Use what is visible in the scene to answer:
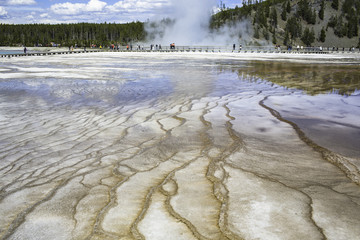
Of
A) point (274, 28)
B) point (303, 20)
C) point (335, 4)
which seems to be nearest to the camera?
point (274, 28)

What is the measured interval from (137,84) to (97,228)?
1070 centimetres

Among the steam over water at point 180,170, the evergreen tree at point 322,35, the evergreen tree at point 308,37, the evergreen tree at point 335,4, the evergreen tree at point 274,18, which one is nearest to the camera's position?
the steam over water at point 180,170

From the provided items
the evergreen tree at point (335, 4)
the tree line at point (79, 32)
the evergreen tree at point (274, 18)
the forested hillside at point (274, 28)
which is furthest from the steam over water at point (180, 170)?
the evergreen tree at point (335, 4)

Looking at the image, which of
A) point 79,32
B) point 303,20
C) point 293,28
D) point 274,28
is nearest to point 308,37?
point 293,28

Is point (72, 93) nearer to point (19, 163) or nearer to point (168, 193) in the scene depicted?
point (19, 163)

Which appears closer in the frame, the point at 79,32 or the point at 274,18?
the point at 274,18

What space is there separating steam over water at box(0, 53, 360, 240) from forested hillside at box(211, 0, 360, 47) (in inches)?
4849

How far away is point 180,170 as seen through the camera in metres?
4.38

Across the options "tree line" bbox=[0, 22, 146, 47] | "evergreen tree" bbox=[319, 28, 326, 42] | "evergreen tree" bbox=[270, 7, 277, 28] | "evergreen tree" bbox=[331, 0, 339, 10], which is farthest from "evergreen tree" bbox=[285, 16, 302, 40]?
"tree line" bbox=[0, 22, 146, 47]

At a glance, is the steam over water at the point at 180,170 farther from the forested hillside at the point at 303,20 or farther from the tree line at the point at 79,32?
the tree line at the point at 79,32

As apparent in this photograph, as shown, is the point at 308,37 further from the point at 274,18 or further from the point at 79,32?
the point at 79,32

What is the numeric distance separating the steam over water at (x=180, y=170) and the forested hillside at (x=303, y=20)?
12317cm

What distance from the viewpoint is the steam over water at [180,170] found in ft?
9.89

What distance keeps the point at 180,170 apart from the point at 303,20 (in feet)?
514
